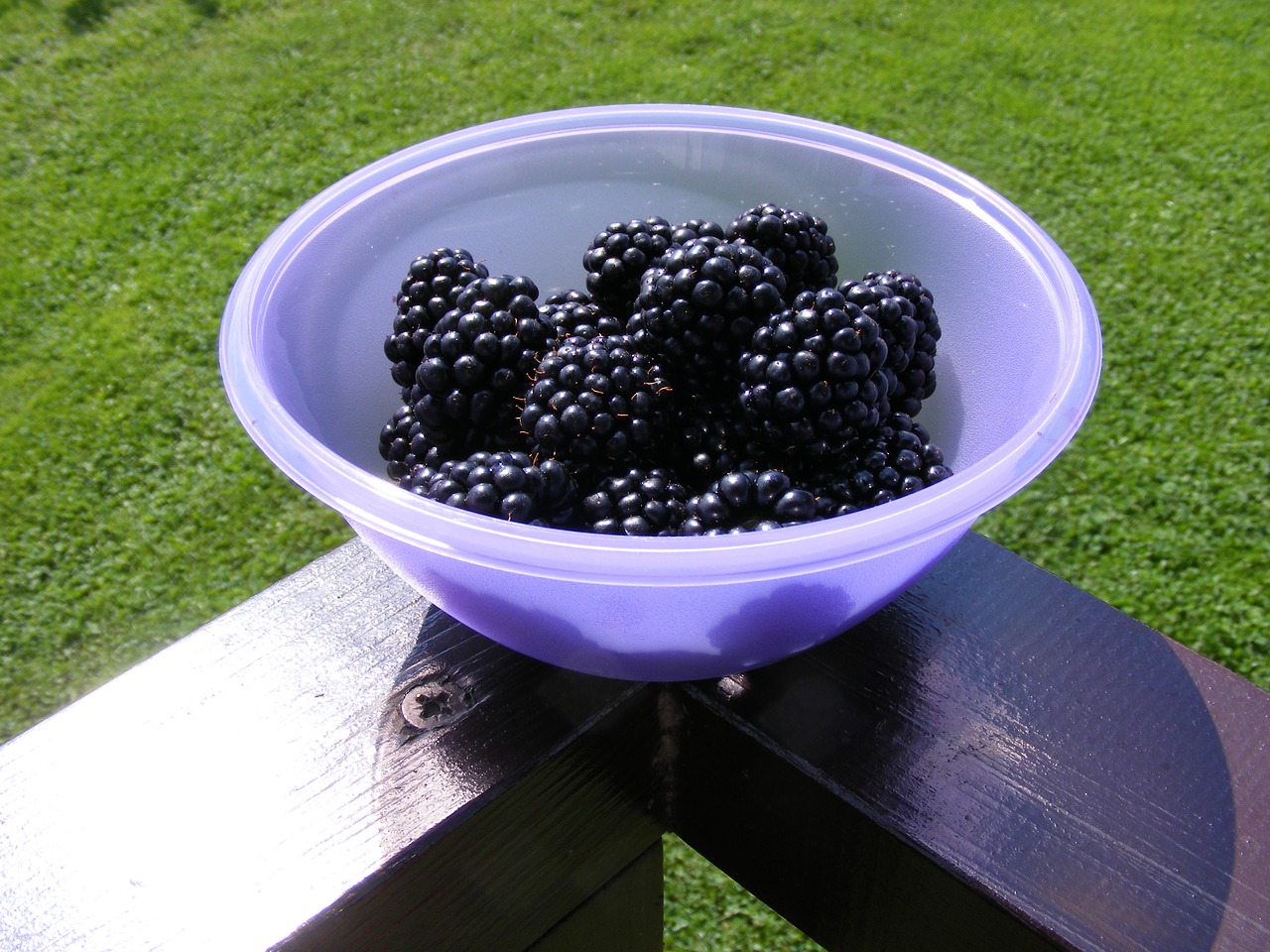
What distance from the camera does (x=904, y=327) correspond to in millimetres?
860

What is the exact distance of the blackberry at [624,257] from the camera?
0.98 meters

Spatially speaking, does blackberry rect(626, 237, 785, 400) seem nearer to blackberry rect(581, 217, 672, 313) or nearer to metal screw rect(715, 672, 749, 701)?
blackberry rect(581, 217, 672, 313)

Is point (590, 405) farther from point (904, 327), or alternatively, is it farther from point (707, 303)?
point (904, 327)

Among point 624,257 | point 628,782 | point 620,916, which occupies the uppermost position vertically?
point 624,257

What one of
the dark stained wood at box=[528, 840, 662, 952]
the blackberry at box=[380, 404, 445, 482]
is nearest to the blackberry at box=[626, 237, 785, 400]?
the blackberry at box=[380, 404, 445, 482]

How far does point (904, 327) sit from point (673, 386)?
21 cm

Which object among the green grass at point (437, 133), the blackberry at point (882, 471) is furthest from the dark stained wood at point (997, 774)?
the green grass at point (437, 133)

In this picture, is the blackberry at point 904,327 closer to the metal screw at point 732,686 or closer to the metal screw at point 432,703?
the metal screw at point 732,686

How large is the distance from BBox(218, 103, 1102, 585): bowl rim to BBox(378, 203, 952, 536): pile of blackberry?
95mm

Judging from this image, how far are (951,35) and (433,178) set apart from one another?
9.16 feet

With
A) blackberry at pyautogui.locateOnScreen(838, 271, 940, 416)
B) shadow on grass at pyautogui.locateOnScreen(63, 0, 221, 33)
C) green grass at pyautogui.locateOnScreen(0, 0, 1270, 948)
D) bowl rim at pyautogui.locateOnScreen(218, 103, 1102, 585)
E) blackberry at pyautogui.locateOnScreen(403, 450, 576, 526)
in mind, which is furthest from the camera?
shadow on grass at pyautogui.locateOnScreen(63, 0, 221, 33)

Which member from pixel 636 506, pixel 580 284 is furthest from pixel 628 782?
pixel 580 284

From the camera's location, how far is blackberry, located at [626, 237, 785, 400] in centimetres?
87

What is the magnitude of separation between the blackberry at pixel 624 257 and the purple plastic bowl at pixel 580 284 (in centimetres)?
13
